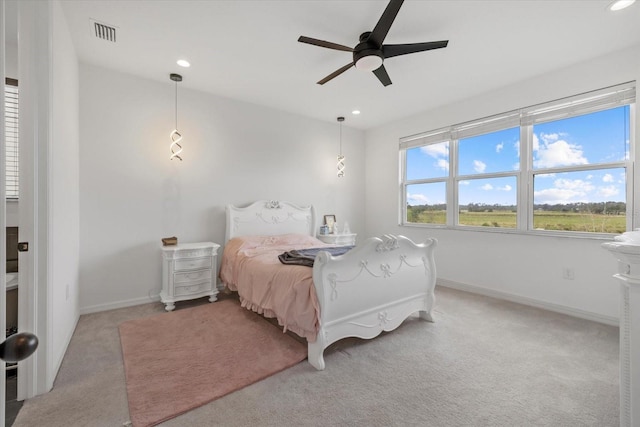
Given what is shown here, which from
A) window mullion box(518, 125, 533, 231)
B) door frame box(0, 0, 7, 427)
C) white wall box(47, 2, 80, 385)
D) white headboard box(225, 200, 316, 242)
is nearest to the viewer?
door frame box(0, 0, 7, 427)

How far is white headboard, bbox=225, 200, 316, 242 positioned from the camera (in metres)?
3.86

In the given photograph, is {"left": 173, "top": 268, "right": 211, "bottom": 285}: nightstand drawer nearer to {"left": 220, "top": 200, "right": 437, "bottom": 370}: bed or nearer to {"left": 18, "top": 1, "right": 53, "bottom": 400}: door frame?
{"left": 220, "top": 200, "right": 437, "bottom": 370}: bed

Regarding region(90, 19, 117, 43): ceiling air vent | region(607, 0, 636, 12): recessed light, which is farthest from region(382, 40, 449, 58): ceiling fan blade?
region(90, 19, 117, 43): ceiling air vent

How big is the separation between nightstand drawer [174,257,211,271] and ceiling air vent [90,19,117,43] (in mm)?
2281

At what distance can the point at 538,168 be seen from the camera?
3.37m

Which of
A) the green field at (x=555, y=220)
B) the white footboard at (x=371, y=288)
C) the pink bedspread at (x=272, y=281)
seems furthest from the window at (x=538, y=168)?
the pink bedspread at (x=272, y=281)

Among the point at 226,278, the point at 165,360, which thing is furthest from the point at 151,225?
the point at 165,360

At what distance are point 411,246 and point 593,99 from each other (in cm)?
257

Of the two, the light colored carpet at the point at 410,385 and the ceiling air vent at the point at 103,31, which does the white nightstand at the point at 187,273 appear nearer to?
the light colored carpet at the point at 410,385

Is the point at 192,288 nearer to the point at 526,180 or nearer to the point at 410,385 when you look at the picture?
the point at 410,385

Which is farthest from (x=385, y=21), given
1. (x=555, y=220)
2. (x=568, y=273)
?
(x=568, y=273)

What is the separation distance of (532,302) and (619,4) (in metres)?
2.94

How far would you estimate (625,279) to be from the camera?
1.08 metres

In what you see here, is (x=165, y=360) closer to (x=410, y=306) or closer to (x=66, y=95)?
(x=410, y=306)
